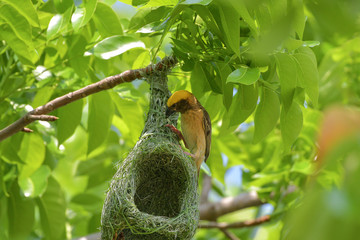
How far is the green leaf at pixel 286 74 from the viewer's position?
2.52 metres

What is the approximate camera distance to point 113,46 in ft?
9.78

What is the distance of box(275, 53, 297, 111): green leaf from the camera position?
252 cm

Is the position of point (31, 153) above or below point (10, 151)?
below

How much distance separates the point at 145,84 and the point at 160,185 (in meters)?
1.05

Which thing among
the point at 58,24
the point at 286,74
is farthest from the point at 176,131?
the point at 58,24

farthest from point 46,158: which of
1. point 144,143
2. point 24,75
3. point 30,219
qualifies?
point 144,143

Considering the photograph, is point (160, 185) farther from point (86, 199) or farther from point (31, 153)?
point (86, 199)

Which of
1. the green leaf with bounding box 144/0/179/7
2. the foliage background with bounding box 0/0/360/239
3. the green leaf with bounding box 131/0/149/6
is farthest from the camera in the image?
the green leaf with bounding box 131/0/149/6

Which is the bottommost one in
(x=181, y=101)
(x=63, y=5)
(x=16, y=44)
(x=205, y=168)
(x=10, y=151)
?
(x=205, y=168)

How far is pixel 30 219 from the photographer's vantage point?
3936 millimetres

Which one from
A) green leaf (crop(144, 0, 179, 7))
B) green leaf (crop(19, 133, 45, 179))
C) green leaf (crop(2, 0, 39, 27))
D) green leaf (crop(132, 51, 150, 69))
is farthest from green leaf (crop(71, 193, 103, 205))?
green leaf (crop(144, 0, 179, 7))

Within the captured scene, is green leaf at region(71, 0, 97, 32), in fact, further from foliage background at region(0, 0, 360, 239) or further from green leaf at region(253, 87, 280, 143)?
green leaf at region(253, 87, 280, 143)

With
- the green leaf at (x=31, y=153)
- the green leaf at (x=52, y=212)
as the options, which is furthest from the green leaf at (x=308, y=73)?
the green leaf at (x=52, y=212)

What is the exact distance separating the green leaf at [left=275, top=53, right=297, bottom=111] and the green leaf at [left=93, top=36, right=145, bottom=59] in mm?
966
